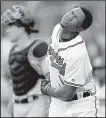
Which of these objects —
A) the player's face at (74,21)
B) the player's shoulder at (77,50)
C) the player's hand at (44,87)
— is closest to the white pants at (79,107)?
the player's hand at (44,87)

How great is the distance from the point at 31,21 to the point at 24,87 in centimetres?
73

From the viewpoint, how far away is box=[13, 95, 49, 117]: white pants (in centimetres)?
560

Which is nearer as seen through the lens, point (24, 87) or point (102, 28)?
point (24, 87)

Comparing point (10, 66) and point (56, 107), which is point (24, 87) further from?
point (56, 107)

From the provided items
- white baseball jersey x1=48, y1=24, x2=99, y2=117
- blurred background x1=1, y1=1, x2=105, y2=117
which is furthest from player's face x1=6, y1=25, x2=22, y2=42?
blurred background x1=1, y1=1, x2=105, y2=117

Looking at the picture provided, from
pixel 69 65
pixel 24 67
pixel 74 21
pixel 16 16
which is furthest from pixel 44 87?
pixel 16 16

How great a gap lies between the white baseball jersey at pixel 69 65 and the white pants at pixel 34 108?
1180 millimetres

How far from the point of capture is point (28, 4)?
9344 millimetres

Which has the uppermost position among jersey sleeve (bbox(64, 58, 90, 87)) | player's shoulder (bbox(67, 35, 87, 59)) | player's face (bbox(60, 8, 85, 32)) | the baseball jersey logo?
player's face (bbox(60, 8, 85, 32))

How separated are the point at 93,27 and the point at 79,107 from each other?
19.0ft

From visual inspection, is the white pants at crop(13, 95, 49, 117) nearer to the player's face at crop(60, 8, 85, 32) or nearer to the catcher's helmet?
the catcher's helmet

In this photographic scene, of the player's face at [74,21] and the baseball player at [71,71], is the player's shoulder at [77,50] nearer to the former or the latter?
the baseball player at [71,71]

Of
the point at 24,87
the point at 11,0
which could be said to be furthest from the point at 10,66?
the point at 11,0

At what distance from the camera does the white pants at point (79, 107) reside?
4359 millimetres
